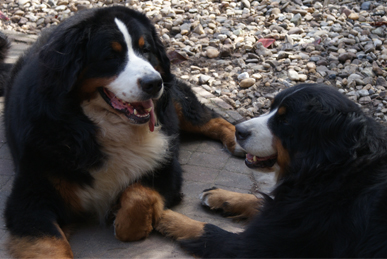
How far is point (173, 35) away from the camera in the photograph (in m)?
7.02

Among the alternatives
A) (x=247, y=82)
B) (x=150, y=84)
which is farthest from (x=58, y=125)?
(x=247, y=82)

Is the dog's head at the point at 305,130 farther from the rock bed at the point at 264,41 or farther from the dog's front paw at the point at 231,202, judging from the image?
the rock bed at the point at 264,41

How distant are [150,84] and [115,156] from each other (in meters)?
0.67

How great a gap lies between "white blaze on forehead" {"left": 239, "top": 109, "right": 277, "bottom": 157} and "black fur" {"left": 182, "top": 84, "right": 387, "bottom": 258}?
10cm

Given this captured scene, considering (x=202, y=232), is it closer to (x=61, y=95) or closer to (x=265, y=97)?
(x=61, y=95)

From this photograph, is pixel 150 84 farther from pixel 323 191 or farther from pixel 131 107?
pixel 323 191

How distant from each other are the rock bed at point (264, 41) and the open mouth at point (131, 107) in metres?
2.11

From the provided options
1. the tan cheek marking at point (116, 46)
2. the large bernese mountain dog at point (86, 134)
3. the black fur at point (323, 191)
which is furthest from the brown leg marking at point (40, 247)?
the tan cheek marking at point (116, 46)

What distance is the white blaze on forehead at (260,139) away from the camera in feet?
10.0

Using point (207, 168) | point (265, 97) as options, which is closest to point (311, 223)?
point (207, 168)

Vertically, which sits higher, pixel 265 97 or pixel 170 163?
pixel 170 163

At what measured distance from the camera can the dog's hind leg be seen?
4559 mm

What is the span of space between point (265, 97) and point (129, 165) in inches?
101

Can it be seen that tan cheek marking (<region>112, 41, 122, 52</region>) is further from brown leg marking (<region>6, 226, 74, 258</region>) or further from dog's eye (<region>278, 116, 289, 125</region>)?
brown leg marking (<region>6, 226, 74, 258</region>)
